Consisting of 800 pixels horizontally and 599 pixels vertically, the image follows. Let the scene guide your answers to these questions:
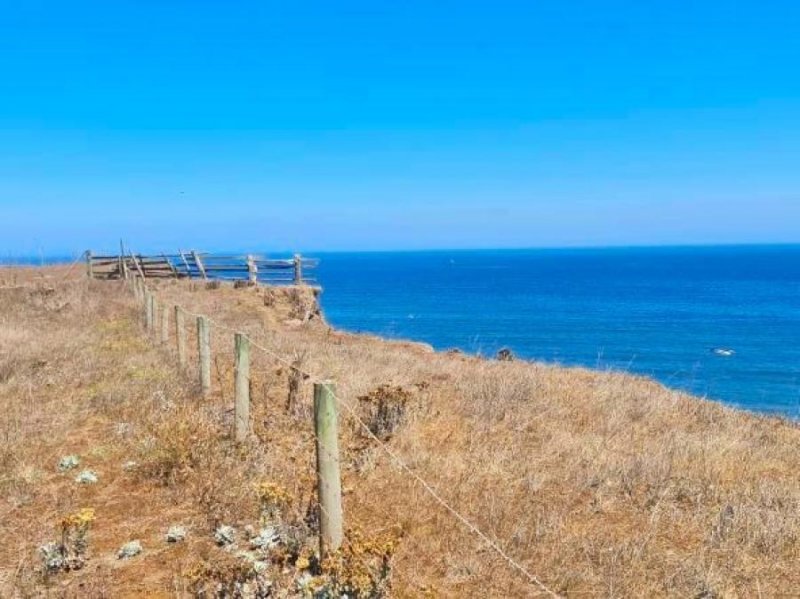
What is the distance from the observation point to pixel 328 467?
453 cm

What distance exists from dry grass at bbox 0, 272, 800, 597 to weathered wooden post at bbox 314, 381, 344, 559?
377mm

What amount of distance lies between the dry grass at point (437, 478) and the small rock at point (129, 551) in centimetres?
9

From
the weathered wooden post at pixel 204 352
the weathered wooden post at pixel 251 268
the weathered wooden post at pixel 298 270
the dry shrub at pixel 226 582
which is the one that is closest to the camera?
the dry shrub at pixel 226 582

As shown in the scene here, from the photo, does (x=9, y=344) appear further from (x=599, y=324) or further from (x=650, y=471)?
(x=599, y=324)

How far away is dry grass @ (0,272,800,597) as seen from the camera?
479 centimetres

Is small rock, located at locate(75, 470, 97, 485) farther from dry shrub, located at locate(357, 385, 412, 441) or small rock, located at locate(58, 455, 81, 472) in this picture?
dry shrub, located at locate(357, 385, 412, 441)

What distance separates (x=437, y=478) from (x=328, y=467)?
225 centimetres

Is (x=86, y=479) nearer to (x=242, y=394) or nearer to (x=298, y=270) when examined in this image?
(x=242, y=394)

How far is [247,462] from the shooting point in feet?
22.1

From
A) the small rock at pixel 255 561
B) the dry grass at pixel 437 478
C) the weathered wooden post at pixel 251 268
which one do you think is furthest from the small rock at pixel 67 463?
the weathered wooden post at pixel 251 268

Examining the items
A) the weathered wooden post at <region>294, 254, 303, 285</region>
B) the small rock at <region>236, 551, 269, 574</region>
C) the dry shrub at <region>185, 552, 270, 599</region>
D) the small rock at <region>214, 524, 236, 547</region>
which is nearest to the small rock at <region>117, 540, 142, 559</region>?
the small rock at <region>214, 524, 236, 547</region>

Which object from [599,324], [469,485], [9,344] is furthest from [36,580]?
[599,324]

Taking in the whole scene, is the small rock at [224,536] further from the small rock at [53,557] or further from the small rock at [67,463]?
the small rock at [67,463]

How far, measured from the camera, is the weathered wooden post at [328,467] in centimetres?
450
